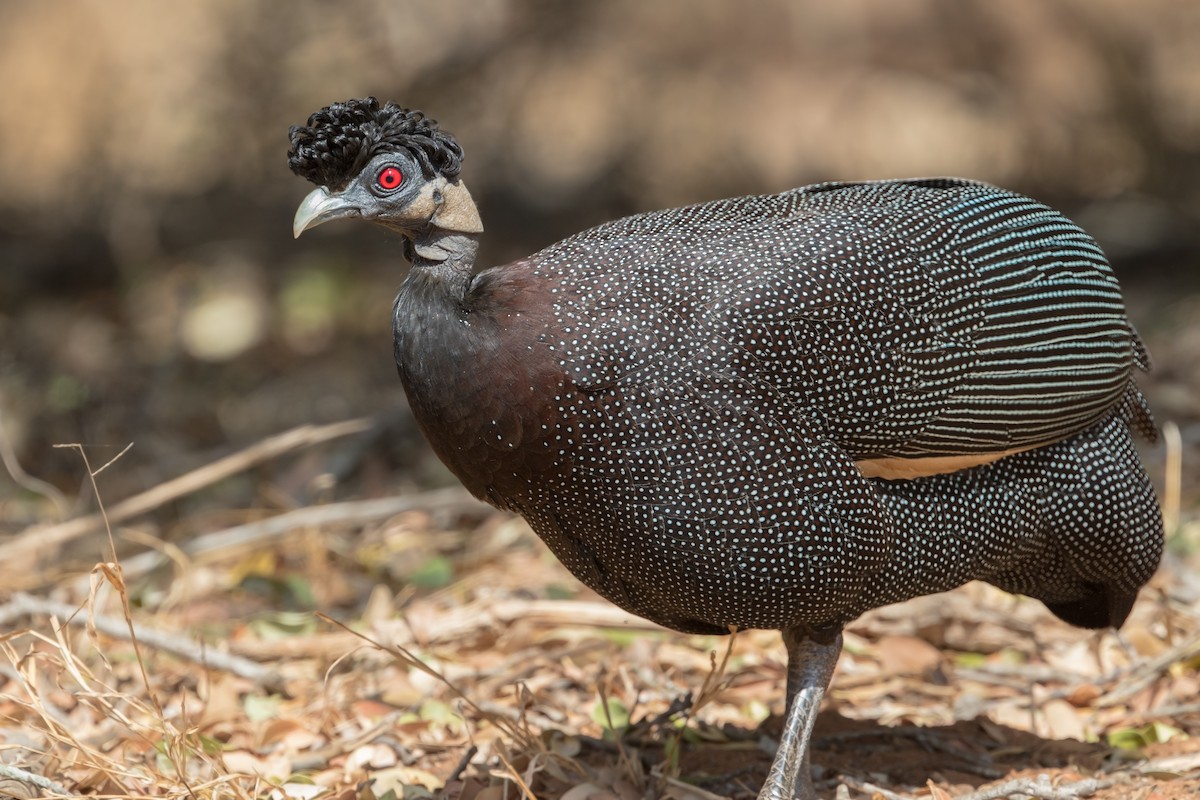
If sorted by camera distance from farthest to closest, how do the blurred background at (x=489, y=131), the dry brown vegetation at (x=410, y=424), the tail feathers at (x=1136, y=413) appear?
the blurred background at (x=489, y=131), the dry brown vegetation at (x=410, y=424), the tail feathers at (x=1136, y=413)

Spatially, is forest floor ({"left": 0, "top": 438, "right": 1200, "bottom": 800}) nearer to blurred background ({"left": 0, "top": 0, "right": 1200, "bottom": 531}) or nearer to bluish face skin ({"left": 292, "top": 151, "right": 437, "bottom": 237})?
bluish face skin ({"left": 292, "top": 151, "right": 437, "bottom": 237})

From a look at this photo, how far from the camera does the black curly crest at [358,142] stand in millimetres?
2662

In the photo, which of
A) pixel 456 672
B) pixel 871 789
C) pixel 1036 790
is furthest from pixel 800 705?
pixel 456 672

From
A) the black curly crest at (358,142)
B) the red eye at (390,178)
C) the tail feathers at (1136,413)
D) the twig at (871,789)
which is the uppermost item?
the black curly crest at (358,142)

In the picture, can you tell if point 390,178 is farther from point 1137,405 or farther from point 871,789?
point 1137,405

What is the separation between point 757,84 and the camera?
8734 mm

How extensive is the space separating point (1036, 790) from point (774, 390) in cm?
108

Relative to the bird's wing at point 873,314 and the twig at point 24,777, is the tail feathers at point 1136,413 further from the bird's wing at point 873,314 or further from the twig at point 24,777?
the twig at point 24,777

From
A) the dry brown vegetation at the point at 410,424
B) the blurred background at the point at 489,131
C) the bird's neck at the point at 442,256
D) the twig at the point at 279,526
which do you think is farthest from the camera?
the blurred background at the point at 489,131

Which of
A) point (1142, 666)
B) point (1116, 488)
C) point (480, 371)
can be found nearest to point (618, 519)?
point (480, 371)

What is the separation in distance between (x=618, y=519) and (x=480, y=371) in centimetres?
38

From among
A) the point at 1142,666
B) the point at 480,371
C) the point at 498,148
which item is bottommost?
the point at 1142,666

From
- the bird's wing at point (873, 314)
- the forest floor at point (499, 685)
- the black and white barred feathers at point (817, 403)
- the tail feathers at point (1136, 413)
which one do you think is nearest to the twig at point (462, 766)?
the forest floor at point (499, 685)

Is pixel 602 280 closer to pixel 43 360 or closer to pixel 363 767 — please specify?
pixel 363 767
